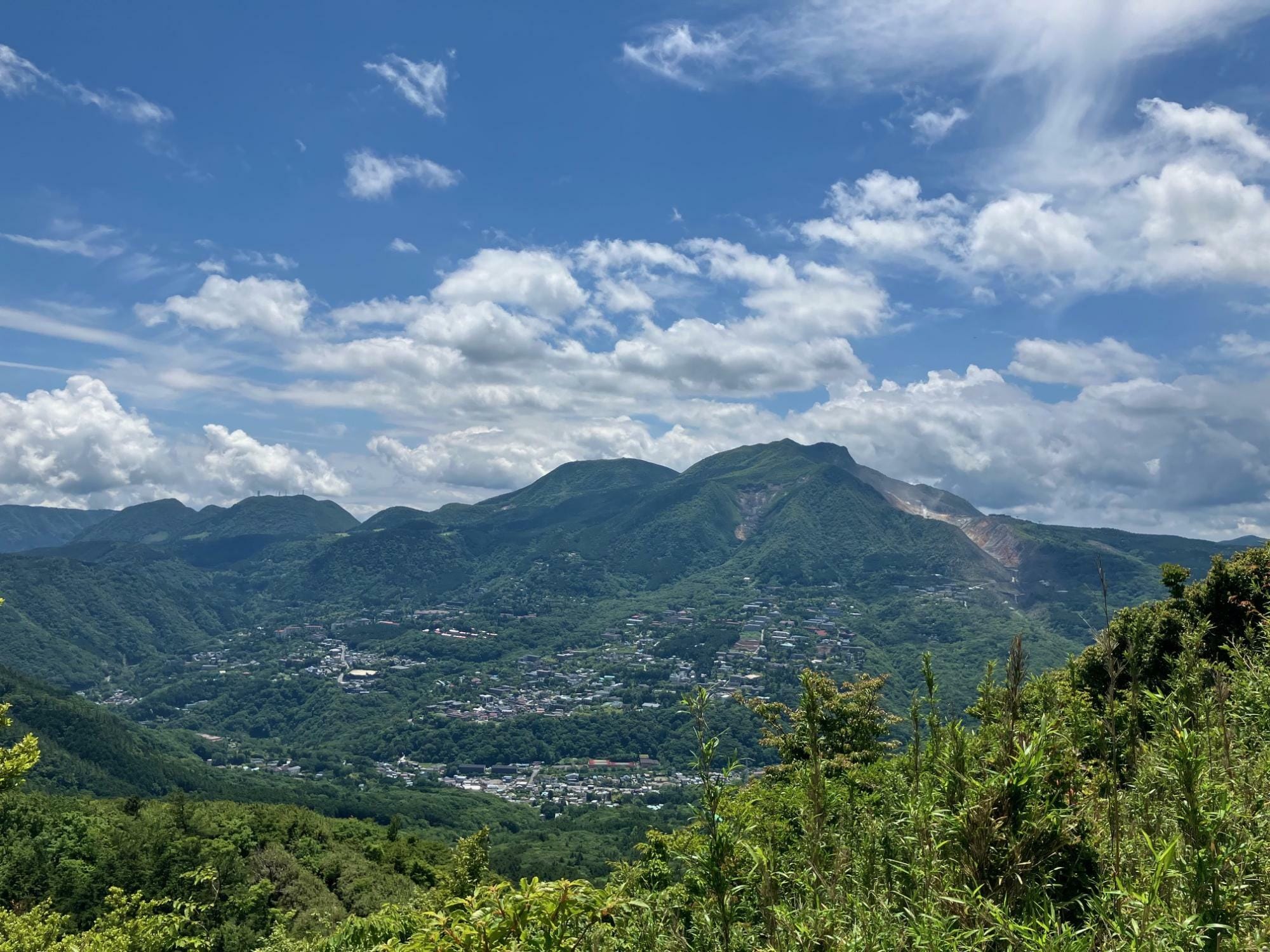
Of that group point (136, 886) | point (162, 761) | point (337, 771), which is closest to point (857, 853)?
point (136, 886)

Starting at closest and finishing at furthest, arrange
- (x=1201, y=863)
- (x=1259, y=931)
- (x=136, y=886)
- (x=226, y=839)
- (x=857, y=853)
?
(x=1201, y=863) < (x=1259, y=931) < (x=857, y=853) < (x=136, y=886) < (x=226, y=839)

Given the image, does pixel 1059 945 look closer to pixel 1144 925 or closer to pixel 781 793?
pixel 1144 925

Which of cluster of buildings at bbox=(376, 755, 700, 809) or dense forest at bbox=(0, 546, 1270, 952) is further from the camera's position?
cluster of buildings at bbox=(376, 755, 700, 809)

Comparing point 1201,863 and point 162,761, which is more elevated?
point 1201,863

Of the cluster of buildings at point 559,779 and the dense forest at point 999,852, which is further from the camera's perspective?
the cluster of buildings at point 559,779

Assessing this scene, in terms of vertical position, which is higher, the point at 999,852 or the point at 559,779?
the point at 999,852

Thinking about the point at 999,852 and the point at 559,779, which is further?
the point at 559,779

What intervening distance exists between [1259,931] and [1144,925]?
0.66m

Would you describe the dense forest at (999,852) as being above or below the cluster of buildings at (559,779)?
above

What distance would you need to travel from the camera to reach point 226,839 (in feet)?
139

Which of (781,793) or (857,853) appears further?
(781,793)

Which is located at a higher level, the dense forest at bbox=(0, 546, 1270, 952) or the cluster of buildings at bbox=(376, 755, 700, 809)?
the dense forest at bbox=(0, 546, 1270, 952)

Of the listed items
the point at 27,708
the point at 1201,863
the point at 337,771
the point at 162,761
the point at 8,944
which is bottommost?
the point at 337,771

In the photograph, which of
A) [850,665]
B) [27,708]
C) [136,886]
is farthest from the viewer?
[850,665]
